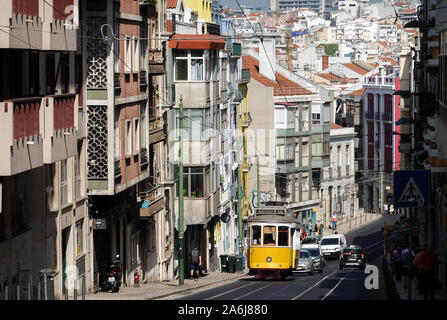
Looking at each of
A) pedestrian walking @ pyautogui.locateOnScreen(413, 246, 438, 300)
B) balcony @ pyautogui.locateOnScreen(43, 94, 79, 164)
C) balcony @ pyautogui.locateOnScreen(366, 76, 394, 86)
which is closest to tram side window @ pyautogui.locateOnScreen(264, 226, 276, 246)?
balcony @ pyautogui.locateOnScreen(43, 94, 79, 164)

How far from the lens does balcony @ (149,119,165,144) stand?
→ 46688 millimetres

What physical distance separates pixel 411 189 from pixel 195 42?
99.8 ft

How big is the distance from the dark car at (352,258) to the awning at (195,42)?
14.0 meters

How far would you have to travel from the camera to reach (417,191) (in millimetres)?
24625

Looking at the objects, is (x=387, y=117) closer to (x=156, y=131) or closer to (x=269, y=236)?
(x=269, y=236)

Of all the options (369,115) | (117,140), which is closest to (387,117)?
(369,115)

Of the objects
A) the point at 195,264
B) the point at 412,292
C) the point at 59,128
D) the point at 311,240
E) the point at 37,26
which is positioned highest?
the point at 37,26

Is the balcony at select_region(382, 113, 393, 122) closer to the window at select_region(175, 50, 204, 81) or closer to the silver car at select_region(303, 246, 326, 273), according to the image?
the silver car at select_region(303, 246, 326, 273)

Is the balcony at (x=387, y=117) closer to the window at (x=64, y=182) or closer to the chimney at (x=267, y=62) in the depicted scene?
the chimney at (x=267, y=62)

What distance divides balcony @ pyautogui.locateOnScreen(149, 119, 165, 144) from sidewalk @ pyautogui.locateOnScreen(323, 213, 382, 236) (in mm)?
52705

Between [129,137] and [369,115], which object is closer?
[129,137]

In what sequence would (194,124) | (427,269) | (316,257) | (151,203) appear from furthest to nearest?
1. (316,257)
2. (194,124)
3. (151,203)
4. (427,269)

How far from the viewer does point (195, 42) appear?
5412 centimetres

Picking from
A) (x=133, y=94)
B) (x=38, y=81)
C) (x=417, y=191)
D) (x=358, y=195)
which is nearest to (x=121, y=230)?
(x=133, y=94)
